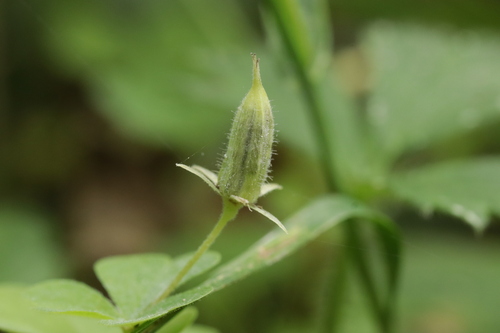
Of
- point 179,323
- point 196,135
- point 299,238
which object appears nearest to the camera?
point 179,323

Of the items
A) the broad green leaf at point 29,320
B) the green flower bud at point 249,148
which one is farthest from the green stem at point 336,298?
the green flower bud at point 249,148

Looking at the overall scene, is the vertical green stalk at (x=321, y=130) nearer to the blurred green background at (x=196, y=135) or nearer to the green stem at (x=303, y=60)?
the green stem at (x=303, y=60)

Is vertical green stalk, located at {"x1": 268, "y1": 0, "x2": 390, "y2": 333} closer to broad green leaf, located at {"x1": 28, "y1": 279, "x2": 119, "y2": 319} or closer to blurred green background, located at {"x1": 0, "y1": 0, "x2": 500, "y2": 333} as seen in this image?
blurred green background, located at {"x1": 0, "y1": 0, "x2": 500, "y2": 333}

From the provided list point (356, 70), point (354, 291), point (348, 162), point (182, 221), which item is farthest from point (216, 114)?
point (348, 162)

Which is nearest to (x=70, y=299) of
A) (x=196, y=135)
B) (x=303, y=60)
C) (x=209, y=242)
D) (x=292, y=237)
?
(x=209, y=242)

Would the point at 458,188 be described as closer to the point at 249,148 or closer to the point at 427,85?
the point at 427,85

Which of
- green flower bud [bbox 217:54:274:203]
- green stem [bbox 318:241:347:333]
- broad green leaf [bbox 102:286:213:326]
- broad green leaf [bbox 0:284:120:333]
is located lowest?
broad green leaf [bbox 0:284:120:333]

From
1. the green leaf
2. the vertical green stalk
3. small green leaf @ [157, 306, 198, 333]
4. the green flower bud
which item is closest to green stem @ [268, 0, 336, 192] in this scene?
the vertical green stalk
